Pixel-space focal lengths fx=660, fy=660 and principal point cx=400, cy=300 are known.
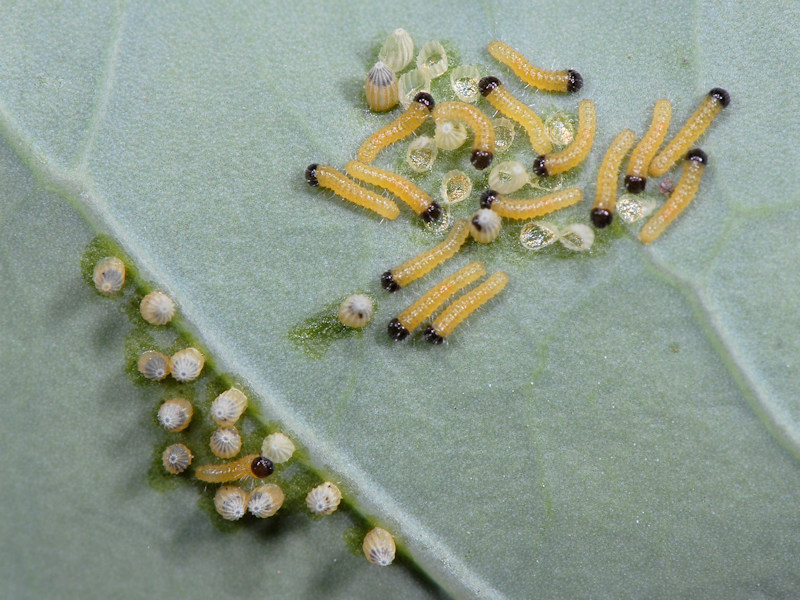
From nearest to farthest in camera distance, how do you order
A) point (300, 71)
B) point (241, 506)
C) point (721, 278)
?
point (241, 506) < point (721, 278) < point (300, 71)

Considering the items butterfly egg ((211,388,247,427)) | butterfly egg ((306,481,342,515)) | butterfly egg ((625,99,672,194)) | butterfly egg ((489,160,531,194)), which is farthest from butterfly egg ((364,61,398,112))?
butterfly egg ((306,481,342,515))

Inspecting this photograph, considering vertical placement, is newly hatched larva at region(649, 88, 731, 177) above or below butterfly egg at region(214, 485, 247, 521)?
above

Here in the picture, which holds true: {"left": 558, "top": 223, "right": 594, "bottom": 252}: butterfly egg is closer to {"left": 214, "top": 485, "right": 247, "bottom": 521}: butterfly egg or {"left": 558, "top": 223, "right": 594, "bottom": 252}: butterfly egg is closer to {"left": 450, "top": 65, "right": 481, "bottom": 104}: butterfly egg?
{"left": 450, "top": 65, "right": 481, "bottom": 104}: butterfly egg

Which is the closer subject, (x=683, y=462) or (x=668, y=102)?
(x=683, y=462)

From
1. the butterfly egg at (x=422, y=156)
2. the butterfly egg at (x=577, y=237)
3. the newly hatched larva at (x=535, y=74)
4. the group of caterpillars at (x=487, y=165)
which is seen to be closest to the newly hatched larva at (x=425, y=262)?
the group of caterpillars at (x=487, y=165)

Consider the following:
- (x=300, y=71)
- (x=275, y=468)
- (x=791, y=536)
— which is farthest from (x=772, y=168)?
(x=275, y=468)

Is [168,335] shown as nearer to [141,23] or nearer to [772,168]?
[141,23]
